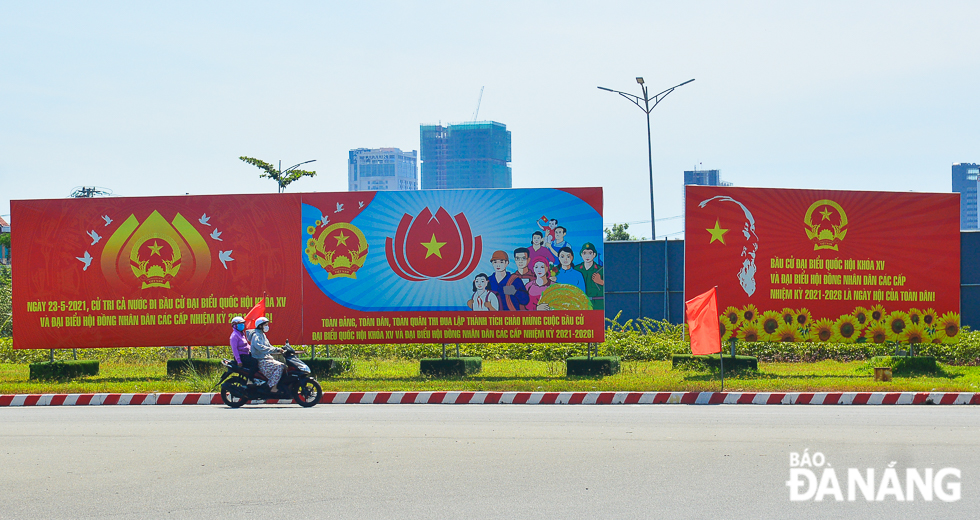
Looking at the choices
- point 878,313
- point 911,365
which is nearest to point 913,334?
point 911,365

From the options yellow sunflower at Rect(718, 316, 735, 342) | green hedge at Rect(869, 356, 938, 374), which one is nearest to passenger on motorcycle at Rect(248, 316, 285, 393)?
yellow sunflower at Rect(718, 316, 735, 342)

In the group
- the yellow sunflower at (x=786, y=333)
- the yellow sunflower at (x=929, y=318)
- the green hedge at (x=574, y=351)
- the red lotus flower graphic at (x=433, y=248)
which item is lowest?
the green hedge at (x=574, y=351)

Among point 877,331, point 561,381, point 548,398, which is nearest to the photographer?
point 548,398

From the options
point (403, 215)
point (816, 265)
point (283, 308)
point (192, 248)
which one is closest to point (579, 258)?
point (403, 215)

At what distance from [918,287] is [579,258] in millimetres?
7611

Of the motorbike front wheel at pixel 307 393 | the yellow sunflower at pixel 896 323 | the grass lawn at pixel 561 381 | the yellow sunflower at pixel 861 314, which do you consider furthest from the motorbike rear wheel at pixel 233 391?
the yellow sunflower at pixel 896 323

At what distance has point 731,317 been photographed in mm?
20062

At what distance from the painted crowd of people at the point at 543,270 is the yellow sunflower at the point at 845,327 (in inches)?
206

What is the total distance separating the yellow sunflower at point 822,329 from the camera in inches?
794

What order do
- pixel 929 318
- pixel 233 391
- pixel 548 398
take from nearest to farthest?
pixel 233 391 < pixel 548 398 < pixel 929 318

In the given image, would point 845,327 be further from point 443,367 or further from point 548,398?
point 443,367

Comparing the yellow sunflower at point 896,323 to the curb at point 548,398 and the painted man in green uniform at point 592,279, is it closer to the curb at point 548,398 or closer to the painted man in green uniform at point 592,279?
the curb at point 548,398

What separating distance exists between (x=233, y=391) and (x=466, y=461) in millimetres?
7470

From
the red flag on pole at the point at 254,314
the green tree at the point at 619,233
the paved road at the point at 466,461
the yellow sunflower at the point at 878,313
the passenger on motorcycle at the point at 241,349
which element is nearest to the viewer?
the paved road at the point at 466,461
